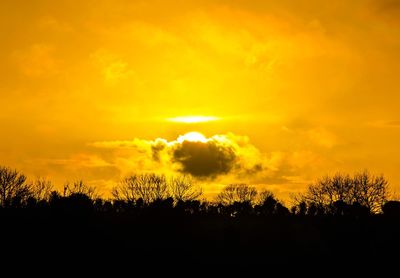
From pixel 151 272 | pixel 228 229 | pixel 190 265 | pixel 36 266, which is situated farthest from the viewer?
pixel 228 229

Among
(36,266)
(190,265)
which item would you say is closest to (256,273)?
(190,265)

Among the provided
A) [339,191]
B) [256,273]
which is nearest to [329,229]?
[256,273]

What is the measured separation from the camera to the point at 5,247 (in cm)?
4841

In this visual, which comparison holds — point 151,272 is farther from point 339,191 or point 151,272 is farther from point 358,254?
point 339,191

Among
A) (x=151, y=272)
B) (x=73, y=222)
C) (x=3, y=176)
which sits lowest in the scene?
(x=151, y=272)

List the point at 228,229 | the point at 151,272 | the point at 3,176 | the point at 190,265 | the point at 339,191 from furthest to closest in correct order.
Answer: the point at 339,191 < the point at 3,176 < the point at 228,229 < the point at 190,265 < the point at 151,272

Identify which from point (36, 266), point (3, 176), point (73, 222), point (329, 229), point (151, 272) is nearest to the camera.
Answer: point (36, 266)

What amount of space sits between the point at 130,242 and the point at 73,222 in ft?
19.4

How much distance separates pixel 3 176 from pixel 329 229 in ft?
214

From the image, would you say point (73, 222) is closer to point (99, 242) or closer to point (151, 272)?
point (99, 242)

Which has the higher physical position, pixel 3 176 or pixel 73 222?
pixel 3 176

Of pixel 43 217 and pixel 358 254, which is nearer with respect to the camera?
pixel 43 217

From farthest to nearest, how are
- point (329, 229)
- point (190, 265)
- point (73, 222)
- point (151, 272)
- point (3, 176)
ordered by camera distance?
point (3, 176) < point (329, 229) < point (73, 222) < point (190, 265) < point (151, 272)

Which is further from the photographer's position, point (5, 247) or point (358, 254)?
point (358, 254)
